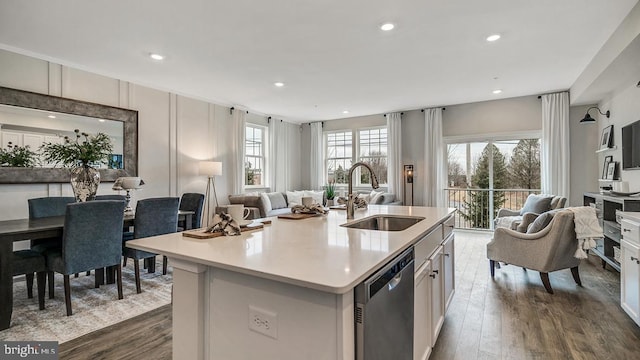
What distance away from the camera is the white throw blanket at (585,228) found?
2.89 metres

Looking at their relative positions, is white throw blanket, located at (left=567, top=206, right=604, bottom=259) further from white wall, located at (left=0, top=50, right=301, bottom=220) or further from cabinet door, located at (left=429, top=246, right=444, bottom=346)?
white wall, located at (left=0, top=50, right=301, bottom=220)

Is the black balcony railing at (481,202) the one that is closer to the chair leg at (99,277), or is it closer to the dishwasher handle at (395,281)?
the dishwasher handle at (395,281)

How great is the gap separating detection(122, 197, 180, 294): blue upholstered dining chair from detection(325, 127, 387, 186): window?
15.2ft

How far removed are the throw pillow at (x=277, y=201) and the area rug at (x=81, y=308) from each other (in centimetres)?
301

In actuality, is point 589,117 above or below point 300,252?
above

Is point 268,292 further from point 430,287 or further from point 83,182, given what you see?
point 83,182

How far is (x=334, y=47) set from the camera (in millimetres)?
3484

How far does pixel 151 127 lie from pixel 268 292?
4.68 meters

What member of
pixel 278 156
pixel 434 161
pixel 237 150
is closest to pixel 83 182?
pixel 237 150

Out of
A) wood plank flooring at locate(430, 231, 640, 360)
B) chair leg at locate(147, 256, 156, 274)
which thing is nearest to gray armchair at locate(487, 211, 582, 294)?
wood plank flooring at locate(430, 231, 640, 360)

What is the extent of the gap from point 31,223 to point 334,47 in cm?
339

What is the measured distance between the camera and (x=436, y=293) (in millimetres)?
2055

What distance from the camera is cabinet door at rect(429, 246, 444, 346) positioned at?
1.92 metres

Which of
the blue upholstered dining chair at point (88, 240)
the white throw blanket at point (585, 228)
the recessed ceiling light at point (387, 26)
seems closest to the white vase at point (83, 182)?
the blue upholstered dining chair at point (88, 240)
